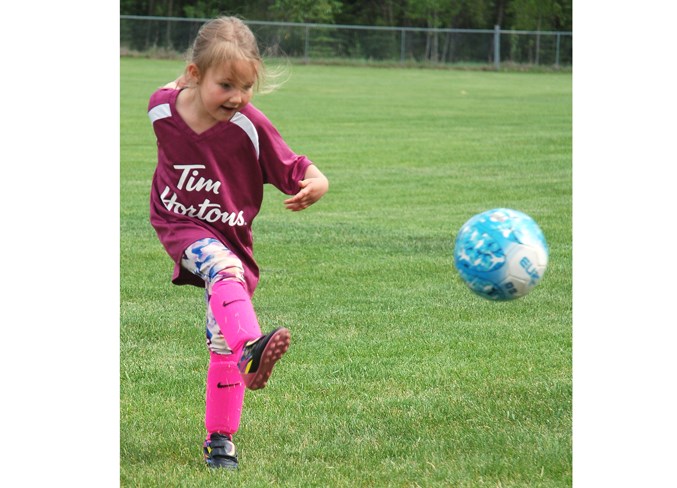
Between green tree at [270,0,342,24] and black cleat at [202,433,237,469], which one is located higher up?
green tree at [270,0,342,24]

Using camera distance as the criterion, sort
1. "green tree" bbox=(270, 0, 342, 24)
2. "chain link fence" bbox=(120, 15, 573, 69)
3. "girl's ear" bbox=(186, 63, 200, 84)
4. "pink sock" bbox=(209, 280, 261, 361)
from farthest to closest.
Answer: "green tree" bbox=(270, 0, 342, 24)
"chain link fence" bbox=(120, 15, 573, 69)
"girl's ear" bbox=(186, 63, 200, 84)
"pink sock" bbox=(209, 280, 261, 361)

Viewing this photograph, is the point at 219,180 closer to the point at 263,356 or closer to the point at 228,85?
the point at 228,85

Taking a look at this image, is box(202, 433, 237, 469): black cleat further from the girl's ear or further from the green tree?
the green tree

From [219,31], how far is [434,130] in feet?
53.3

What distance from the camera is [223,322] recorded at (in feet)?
14.1

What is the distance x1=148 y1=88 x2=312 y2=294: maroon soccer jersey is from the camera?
459cm

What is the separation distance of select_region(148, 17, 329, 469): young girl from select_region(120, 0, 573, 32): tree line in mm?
48244

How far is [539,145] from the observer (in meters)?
18.0

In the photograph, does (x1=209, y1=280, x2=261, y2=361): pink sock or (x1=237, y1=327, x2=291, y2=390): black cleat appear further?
(x1=209, y1=280, x2=261, y2=361): pink sock

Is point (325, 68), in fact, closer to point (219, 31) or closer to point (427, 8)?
point (427, 8)

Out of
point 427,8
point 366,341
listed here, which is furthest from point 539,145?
point 427,8

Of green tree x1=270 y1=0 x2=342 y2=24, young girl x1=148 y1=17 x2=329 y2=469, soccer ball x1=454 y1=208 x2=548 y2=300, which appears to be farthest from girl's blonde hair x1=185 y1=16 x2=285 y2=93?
green tree x1=270 y1=0 x2=342 y2=24

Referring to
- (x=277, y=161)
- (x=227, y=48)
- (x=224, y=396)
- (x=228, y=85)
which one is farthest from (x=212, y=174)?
(x=224, y=396)

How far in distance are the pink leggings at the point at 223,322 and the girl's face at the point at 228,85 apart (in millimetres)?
553
